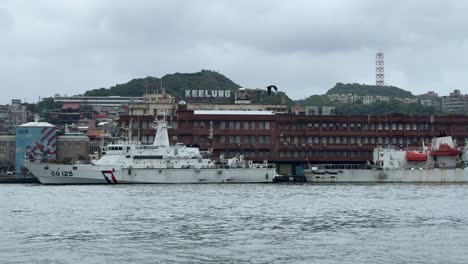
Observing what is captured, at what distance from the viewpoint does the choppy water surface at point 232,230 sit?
34.6 metres

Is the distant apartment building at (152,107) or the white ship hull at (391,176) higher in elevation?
the distant apartment building at (152,107)

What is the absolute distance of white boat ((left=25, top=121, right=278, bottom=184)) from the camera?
92500 mm

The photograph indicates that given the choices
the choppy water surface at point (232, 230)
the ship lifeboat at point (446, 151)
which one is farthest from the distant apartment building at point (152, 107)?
the choppy water surface at point (232, 230)

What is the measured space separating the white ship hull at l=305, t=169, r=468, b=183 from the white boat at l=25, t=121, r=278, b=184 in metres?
15.4

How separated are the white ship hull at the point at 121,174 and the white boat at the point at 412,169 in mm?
16750

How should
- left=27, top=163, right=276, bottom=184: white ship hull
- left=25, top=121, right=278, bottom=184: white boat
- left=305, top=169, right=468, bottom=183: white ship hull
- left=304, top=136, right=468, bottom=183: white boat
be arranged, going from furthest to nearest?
1. left=304, top=136, right=468, bottom=183: white boat
2. left=305, top=169, right=468, bottom=183: white ship hull
3. left=25, top=121, right=278, bottom=184: white boat
4. left=27, top=163, right=276, bottom=184: white ship hull

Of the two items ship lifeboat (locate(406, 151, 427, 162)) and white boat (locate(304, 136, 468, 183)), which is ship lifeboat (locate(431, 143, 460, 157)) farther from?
ship lifeboat (locate(406, 151, 427, 162))

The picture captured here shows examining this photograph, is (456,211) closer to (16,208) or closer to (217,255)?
(217,255)

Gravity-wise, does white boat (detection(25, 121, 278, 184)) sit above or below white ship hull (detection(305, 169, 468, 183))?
above

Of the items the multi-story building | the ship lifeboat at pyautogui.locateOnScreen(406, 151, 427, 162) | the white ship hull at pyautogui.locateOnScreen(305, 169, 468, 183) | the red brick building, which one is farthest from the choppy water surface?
the multi-story building

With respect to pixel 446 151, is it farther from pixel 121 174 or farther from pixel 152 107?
pixel 152 107

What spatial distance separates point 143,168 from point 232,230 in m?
51.4

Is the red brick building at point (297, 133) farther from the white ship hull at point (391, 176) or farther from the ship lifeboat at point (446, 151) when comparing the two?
the ship lifeboat at point (446, 151)

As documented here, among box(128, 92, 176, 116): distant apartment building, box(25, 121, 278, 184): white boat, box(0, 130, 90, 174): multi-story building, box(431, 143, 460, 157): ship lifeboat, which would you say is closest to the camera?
box(25, 121, 278, 184): white boat
